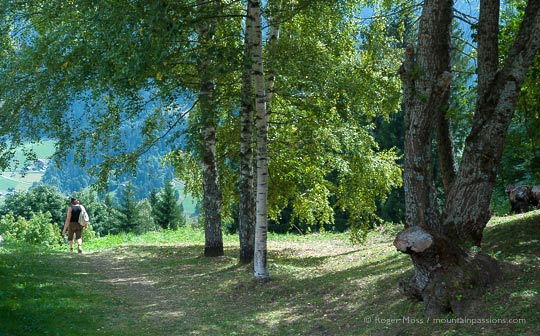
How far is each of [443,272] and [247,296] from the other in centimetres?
505

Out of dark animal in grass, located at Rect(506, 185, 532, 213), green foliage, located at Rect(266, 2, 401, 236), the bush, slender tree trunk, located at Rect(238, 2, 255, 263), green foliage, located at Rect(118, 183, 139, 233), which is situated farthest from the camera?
green foliage, located at Rect(118, 183, 139, 233)

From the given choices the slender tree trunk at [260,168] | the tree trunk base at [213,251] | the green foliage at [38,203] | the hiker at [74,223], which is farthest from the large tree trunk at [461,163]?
the green foliage at [38,203]

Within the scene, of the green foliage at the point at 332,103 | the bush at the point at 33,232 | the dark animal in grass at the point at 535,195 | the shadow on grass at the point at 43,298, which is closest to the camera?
the shadow on grass at the point at 43,298

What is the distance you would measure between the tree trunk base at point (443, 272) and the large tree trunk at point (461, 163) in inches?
0.5

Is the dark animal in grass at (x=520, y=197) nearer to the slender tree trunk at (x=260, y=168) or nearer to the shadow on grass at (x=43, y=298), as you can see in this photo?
the slender tree trunk at (x=260, y=168)

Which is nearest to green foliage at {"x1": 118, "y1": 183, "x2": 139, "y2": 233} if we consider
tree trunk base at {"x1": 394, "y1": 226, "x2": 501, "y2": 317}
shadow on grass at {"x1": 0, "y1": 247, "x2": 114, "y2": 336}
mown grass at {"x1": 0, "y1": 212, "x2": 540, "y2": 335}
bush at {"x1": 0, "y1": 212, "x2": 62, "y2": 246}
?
bush at {"x1": 0, "y1": 212, "x2": 62, "y2": 246}

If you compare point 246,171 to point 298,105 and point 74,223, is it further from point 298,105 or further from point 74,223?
point 74,223

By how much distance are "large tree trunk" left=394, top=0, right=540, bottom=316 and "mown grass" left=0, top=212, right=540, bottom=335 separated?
1.12 ft

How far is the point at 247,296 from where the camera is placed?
1185 cm

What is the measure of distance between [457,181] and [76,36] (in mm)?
9714

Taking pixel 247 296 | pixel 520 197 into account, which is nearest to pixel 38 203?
pixel 520 197

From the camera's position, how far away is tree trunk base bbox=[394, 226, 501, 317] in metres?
7.60

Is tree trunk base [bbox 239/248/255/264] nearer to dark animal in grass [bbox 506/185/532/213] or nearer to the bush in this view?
dark animal in grass [bbox 506/185/532/213]

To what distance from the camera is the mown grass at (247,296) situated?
25.3 feet
